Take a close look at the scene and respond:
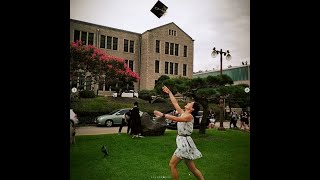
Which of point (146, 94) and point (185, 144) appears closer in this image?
point (185, 144)

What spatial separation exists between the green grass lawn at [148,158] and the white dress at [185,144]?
0.16 metres

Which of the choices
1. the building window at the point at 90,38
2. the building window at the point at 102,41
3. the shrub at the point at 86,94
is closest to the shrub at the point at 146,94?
the shrub at the point at 86,94

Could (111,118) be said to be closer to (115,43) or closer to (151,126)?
(151,126)

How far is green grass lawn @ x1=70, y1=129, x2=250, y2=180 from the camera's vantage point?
340cm

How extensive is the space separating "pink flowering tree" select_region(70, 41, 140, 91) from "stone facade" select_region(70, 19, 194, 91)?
0.27 ft

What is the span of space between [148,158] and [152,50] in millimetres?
1473

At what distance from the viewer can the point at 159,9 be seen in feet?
12.3

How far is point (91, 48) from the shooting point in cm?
377

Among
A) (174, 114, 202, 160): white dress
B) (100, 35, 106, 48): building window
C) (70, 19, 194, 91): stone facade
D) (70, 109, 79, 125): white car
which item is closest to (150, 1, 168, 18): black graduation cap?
(70, 19, 194, 91): stone facade

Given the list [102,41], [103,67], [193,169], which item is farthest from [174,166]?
[102,41]

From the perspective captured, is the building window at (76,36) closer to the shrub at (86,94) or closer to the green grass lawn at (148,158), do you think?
the shrub at (86,94)

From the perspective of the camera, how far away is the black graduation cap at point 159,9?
3.70 meters
